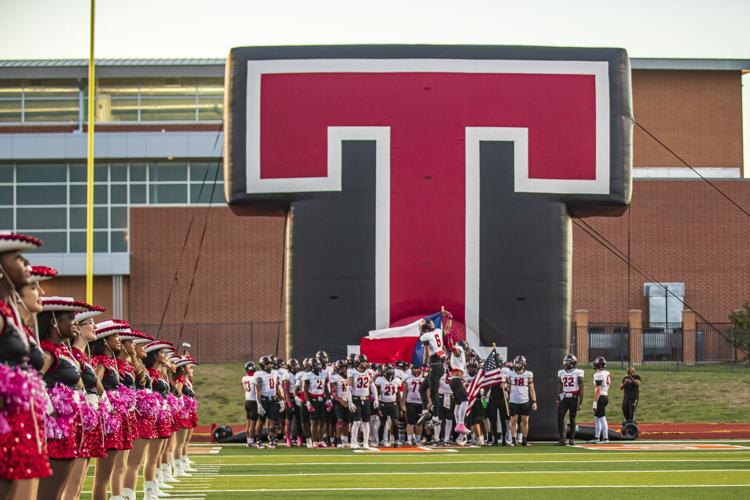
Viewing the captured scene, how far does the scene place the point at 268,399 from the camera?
21031mm

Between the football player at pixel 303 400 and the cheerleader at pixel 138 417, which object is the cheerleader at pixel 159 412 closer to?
the cheerleader at pixel 138 417

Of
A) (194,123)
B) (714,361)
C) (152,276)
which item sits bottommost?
(714,361)

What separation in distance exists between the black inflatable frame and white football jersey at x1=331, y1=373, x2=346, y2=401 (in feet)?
2.10

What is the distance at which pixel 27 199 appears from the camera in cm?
4331

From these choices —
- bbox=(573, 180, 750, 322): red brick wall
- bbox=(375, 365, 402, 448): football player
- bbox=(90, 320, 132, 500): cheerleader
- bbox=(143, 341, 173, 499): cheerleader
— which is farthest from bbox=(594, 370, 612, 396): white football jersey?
bbox=(573, 180, 750, 322): red brick wall

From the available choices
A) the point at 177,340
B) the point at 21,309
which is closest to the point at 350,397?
the point at 21,309

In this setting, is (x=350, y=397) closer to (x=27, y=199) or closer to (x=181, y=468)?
(x=181, y=468)

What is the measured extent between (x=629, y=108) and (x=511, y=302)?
3912 millimetres

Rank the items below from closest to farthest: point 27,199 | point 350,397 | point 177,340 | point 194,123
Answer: point 350,397 < point 177,340 < point 27,199 < point 194,123

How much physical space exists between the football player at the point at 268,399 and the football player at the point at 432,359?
8.83 ft

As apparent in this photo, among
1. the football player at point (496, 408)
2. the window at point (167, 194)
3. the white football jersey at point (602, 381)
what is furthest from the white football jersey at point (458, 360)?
the window at point (167, 194)

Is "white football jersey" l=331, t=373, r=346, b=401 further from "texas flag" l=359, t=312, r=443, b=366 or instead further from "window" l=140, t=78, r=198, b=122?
"window" l=140, t=78, r=198, b=122

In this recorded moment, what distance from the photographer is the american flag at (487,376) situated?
20.1 metres

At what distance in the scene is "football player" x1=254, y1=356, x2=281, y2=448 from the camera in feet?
68.5
